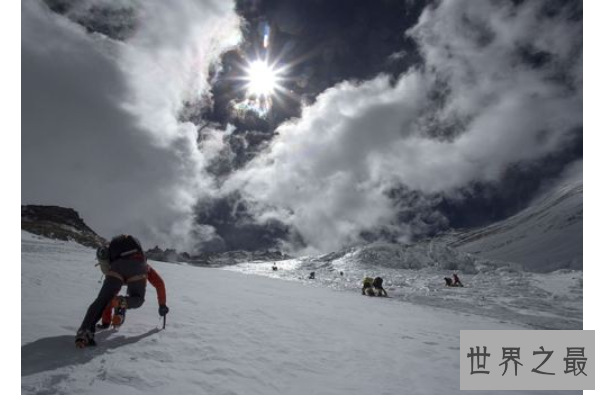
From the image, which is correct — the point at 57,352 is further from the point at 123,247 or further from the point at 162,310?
the point at 123,247

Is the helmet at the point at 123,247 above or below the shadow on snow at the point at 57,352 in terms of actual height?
above

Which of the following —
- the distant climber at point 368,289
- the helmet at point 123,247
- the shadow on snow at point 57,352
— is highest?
the helmet at point 123,247

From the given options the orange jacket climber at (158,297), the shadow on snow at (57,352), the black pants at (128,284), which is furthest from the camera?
the orange jacket climber at (158,297)

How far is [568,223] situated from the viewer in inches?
5221

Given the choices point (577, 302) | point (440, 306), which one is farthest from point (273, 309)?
point (577, 302)

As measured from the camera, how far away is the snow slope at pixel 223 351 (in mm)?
4020

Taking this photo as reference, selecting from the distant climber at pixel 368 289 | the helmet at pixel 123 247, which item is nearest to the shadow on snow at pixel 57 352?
the helmet at pixel 123 247

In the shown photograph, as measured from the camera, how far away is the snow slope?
4020 mm

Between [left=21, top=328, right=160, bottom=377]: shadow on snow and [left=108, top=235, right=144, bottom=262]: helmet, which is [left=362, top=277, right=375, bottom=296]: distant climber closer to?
[left=108, top=235, right=144, bottom=262]: helmet

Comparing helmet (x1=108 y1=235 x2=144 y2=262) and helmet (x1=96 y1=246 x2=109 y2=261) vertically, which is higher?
helmet (x1=108 y1=235 x2=144 y2=262)

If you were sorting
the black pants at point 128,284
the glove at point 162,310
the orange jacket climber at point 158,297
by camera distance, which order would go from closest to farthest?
the black pants at point 128,284, the orange jacket climber at point 158,297, the glove at point 162,310

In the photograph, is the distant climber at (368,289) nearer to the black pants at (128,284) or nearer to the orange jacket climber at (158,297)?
the orange jacket climber at (158,297)

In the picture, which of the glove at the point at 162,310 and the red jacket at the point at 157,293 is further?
the glove at the point at 162,310

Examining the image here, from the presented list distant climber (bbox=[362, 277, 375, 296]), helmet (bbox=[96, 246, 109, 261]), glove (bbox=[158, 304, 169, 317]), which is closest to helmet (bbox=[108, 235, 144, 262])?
helmet (bbox=[96, 246, 109, 261])
